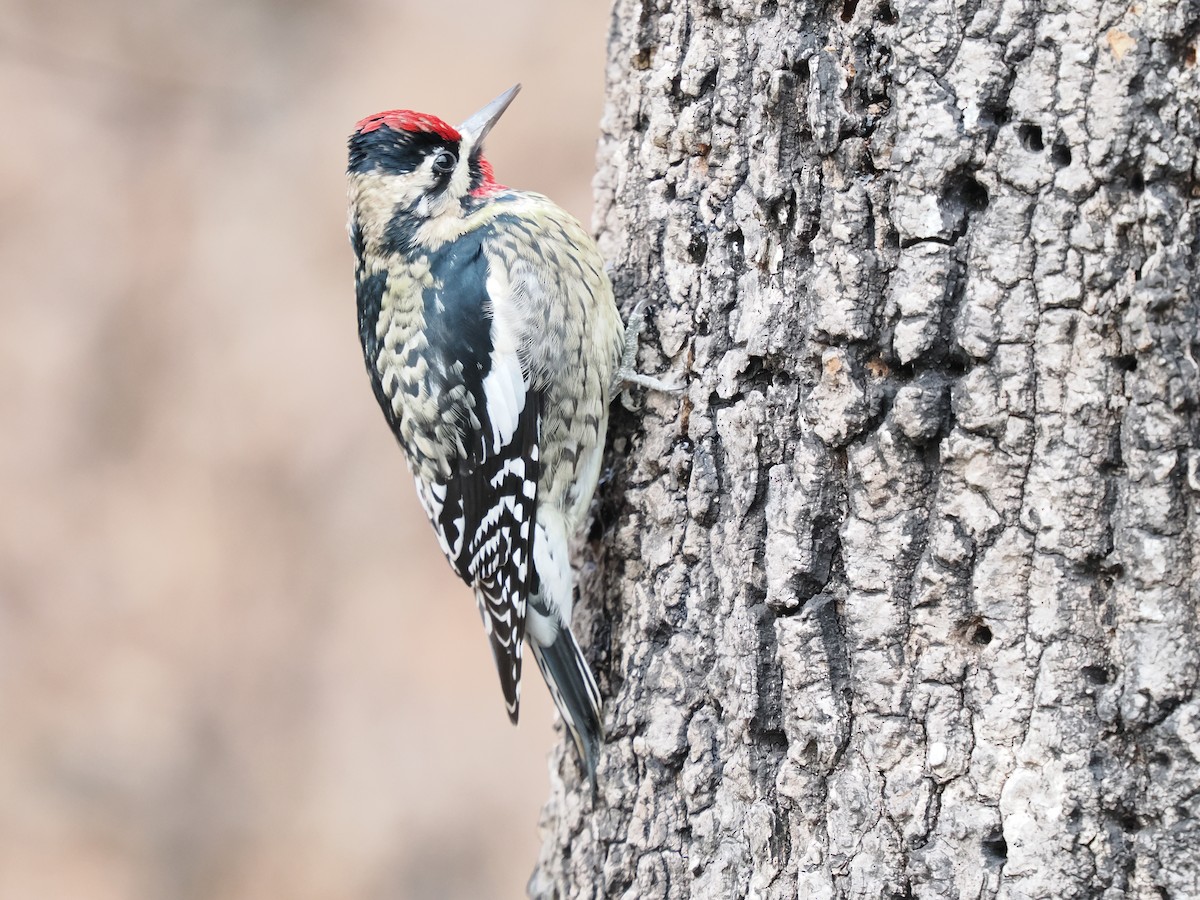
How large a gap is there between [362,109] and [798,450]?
4050 mm

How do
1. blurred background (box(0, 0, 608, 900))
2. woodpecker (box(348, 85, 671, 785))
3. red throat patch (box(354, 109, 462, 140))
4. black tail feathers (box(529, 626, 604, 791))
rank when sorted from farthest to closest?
blurred background (box(0, 0, 608, 900))
red throat patch (box(354, 109, 462, 140))
woodpecker (box(348, 85, 671, 785))
black tail feathers (box(529, 626, 604, 791))

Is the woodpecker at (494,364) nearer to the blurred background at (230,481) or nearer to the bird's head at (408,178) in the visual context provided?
the bird's head at (408,178)

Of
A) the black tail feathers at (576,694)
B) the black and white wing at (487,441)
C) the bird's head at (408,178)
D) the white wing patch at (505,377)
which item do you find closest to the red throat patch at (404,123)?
the bird's head at (408,178)

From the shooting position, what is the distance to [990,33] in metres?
1.38

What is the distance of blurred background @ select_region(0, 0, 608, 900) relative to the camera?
186 inches

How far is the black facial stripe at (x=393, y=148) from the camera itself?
2420 millimetres

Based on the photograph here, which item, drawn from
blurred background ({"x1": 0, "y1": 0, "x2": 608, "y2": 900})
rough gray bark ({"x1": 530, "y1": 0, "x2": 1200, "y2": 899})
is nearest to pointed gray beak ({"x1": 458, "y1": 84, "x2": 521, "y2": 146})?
rough gray bark ({"x1": 530, "y1": 0, "x2": 1200, "y2": 899})

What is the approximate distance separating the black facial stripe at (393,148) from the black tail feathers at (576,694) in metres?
1.09

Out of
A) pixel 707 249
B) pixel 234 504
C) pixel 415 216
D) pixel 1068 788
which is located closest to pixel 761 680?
pixel 1068 788

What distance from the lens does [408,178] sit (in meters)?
2.44

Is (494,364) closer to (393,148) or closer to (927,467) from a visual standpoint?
(393,148)

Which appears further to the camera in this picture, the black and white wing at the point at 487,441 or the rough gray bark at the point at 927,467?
the black and white wing at the point at 487,441

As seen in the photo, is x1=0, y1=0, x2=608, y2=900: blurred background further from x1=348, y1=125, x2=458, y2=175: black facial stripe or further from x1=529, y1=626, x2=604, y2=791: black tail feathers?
x1=529, y1=626, x2=604, y2=791: black tail feathers

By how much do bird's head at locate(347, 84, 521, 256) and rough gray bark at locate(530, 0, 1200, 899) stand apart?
742 millimetres
